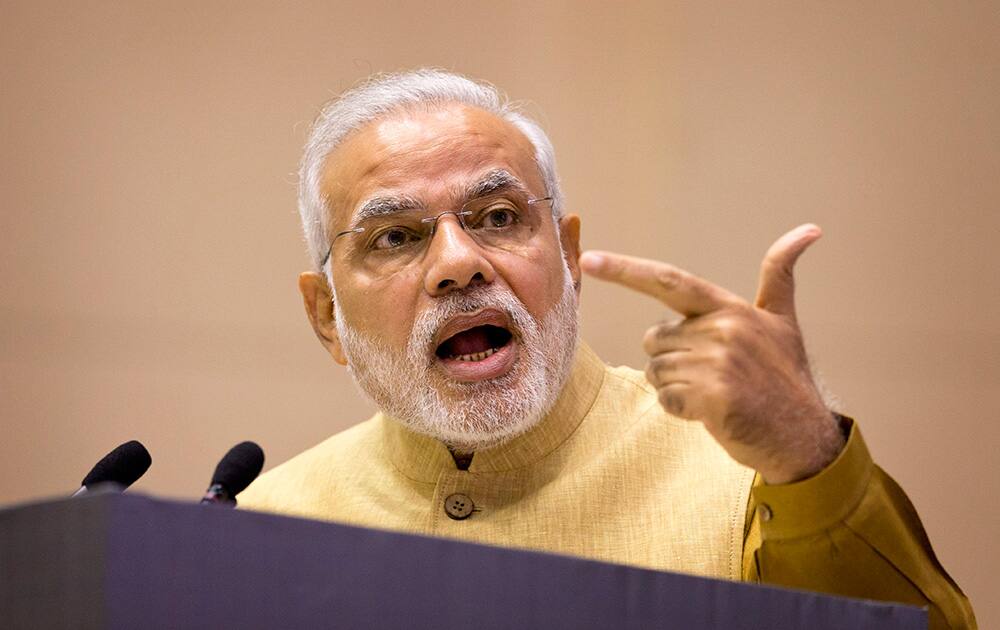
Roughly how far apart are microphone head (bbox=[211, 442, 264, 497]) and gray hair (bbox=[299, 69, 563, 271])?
27.0 inches

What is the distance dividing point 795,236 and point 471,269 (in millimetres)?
718

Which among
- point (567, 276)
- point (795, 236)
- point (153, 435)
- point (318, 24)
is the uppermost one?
point (318, 24)

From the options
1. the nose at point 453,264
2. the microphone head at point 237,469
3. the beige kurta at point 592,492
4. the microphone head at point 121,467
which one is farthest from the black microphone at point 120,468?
the nose at point 453,264

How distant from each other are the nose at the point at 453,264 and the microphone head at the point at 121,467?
60 cm

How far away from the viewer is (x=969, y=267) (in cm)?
338

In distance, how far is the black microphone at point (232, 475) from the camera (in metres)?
1.56

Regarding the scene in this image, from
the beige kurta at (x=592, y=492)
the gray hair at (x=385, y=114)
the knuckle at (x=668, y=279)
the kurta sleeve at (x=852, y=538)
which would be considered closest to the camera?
the knuckle at (x=668, y=279)

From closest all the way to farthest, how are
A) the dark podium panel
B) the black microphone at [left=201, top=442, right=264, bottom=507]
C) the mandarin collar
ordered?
the dark podium panel < the black microphone at [left=201, top=442, right=264, bottom=507] < the mandarin collar

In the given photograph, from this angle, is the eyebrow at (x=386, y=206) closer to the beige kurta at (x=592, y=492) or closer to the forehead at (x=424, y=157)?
the forehead at (x=424, y=157)

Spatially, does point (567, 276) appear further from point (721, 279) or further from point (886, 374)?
point (886, 374)

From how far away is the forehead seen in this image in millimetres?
2072

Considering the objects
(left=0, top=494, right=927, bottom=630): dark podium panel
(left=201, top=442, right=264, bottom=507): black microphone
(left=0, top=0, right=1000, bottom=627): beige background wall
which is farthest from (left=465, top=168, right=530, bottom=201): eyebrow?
(left=0, top=0, right=1000, bottom=627): beige background wall

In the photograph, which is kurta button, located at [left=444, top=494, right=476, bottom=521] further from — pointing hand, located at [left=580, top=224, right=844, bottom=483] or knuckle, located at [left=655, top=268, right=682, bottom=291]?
knuckle, located at [left=655, top=268, right=682, bottom=291]

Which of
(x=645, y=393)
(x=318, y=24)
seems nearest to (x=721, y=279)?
(x=645, y=393)
